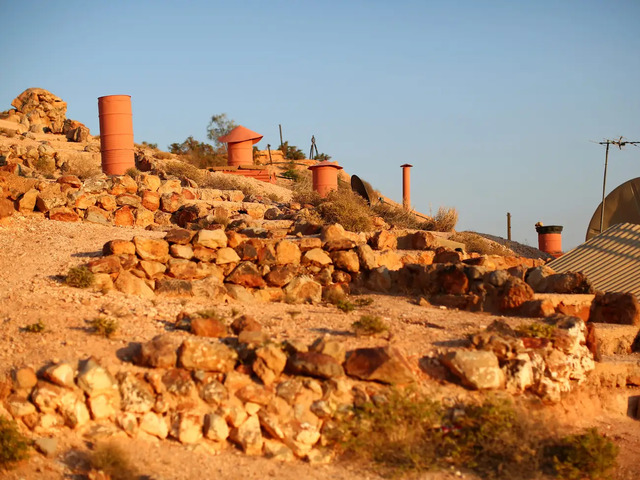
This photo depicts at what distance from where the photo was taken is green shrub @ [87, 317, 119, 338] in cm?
646

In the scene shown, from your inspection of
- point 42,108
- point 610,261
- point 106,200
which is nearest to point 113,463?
point 106,200

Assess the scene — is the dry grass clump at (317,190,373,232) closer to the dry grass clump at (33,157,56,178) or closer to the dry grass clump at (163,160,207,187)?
the dry grass clump at (163,160,207,187)

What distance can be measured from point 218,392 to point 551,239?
15.0 meters

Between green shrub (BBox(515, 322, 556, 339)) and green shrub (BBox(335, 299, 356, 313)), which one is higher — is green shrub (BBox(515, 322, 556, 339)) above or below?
below

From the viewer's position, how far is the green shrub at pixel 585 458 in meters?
5.69

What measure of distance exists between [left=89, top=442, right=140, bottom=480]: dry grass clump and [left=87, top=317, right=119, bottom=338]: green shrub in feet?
4.58

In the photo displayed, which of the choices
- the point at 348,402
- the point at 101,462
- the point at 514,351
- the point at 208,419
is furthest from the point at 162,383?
the point at 514,351

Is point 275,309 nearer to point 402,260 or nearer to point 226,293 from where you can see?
point 226,293

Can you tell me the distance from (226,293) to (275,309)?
2.68 ft

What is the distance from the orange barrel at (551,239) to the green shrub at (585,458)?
44.7 feet

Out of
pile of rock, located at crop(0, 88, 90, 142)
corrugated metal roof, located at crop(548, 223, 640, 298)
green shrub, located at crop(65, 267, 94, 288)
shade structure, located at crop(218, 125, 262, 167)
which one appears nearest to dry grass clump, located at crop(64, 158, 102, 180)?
shade structure, located at crop(218, 125, 262, 167)

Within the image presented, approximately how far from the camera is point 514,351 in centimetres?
658

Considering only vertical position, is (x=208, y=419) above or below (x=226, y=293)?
below

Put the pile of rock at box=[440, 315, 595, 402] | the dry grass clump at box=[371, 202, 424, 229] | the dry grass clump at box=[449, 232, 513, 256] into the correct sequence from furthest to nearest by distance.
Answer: the dry grass clump at box=[371, 202, 424, 229] < the dry grass clump at box=[449, 232, 513, 256] < the pile of rock at box=[440, 315, 595, 402]
